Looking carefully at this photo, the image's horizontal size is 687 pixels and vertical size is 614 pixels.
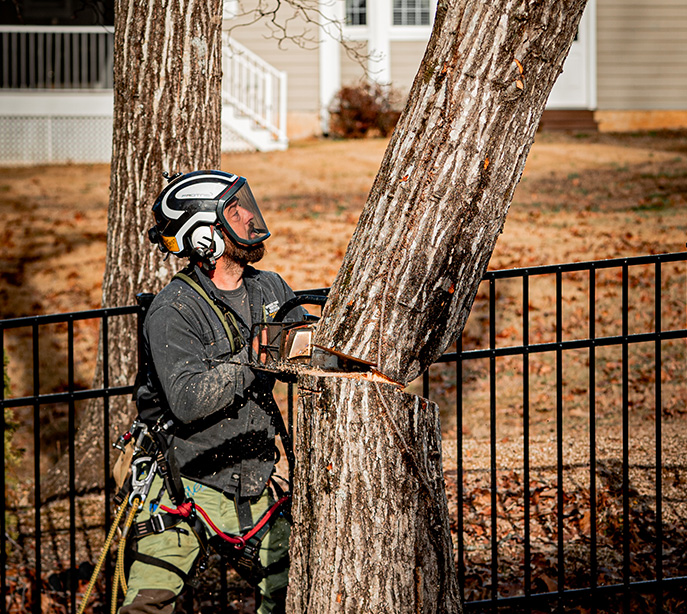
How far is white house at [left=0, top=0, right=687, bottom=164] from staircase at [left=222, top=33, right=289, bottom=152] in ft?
0.09

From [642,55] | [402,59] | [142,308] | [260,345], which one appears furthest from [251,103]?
[260,345]

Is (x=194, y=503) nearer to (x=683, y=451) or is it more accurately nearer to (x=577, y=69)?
(x=683, y=451)

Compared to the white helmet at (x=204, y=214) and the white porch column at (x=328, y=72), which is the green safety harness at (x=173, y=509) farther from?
the white porch column at (x=328, y=72)

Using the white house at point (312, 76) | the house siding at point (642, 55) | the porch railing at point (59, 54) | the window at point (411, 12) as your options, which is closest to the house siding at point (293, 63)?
the white house at point (312, 76)

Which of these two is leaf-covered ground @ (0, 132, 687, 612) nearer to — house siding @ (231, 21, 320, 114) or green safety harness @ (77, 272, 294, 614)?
house siding @ (231, 21, 320, 114)

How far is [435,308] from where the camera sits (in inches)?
105

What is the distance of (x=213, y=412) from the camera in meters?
2.93

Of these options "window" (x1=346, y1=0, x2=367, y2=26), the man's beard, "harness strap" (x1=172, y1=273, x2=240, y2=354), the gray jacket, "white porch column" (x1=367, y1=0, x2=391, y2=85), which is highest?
"window" (x1=346, y1=0, x2=367, y2=26)

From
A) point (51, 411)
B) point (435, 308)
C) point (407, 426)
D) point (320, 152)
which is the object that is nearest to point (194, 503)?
point (407, 426)

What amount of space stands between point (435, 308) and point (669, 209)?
937 cm

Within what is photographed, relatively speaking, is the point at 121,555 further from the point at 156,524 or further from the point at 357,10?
the point at 357,10

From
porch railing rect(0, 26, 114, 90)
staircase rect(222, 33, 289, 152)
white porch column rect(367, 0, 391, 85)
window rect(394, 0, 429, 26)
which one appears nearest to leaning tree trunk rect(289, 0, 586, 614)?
porch railing rect(0, 26, 114, 90)

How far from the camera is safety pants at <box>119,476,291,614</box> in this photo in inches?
120

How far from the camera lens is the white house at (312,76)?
16.0 m
